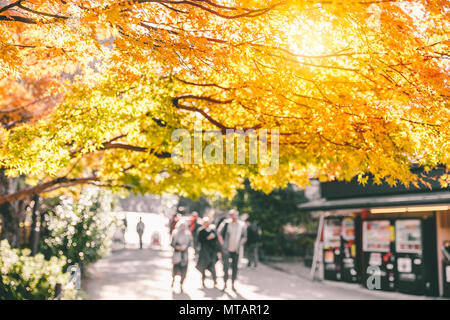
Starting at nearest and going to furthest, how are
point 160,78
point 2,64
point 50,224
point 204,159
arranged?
point 2,64 < point 160,78 < point 204,159 < point 50,224

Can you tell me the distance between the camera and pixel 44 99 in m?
10.7

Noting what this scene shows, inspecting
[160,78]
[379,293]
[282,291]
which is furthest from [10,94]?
[379,293]

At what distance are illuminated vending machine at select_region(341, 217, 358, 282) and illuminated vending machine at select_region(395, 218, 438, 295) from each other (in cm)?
171

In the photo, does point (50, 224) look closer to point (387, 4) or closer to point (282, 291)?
point (282, 291)

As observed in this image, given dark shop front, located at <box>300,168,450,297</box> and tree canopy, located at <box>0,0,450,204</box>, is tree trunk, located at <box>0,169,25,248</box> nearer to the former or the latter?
tree canopy, located at <box>0,0,450,204</box>

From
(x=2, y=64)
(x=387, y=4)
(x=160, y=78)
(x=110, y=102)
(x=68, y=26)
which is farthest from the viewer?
(x=160, y=78)

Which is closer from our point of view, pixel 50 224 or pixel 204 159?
pixel 204 159

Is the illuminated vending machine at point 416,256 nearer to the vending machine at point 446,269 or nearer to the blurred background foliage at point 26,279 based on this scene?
the vending machine at point 446,269

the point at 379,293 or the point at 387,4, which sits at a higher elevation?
the point at 387,4

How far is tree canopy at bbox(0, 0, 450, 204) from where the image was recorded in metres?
4.91

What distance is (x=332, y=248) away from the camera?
1573cm

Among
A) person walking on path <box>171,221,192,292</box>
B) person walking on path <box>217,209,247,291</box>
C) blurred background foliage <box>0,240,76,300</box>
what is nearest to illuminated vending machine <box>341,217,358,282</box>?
person walking on path <box>217,209,247,291</box>

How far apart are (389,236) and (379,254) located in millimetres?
690

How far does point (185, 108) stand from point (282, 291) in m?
7.72
